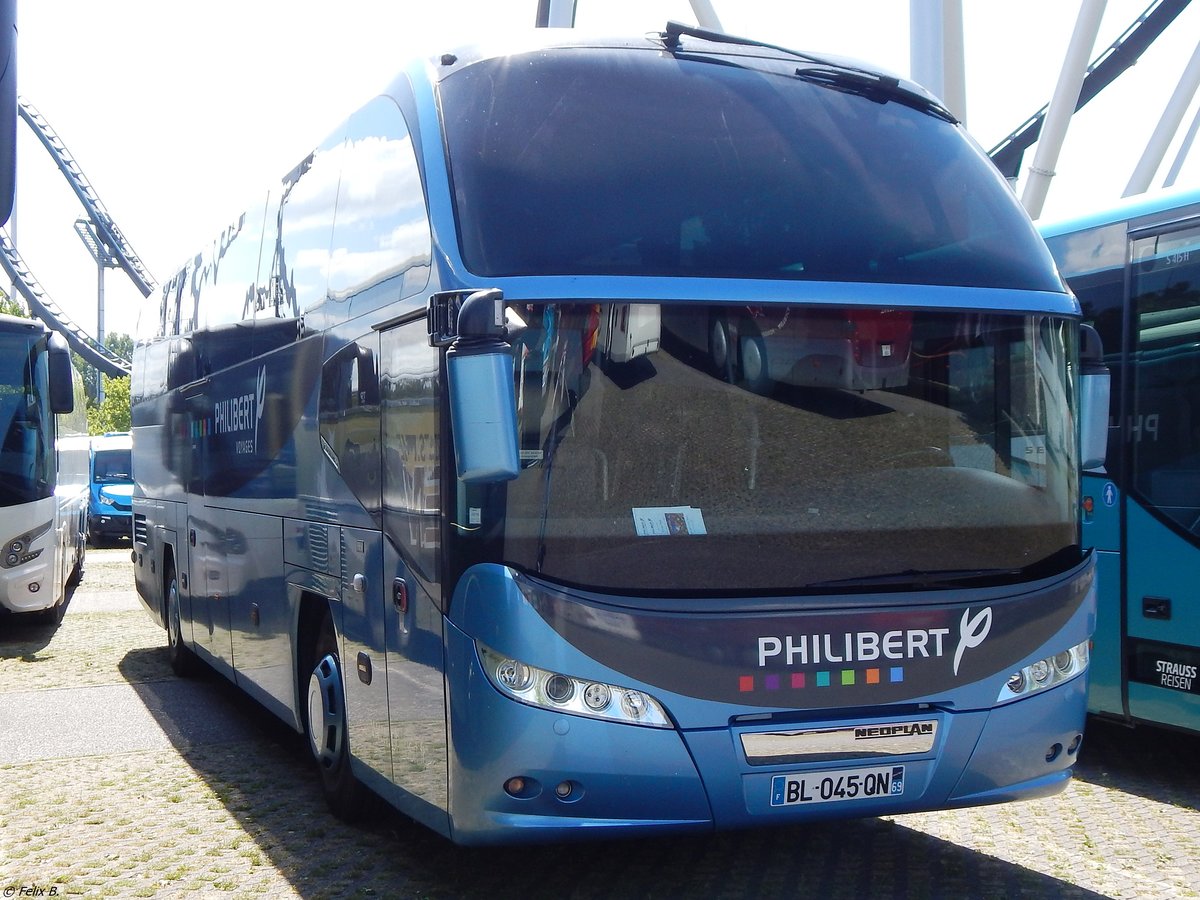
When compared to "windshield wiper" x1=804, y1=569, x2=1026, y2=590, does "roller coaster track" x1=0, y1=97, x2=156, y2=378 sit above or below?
above

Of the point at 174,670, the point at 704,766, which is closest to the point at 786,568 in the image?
the point at 704,766

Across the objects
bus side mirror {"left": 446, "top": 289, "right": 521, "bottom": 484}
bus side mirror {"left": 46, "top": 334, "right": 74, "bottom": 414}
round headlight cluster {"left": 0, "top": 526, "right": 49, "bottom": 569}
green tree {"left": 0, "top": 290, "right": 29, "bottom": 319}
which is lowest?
round headlight cluster {"left": 0, "top": 526, "right": 49, "bottom": 569}

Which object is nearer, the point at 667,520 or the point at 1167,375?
the point at 667,520

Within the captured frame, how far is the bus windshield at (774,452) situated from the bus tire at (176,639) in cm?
742

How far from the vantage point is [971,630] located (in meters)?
5.01

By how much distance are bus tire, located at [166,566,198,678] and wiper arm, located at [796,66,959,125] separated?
740 cm

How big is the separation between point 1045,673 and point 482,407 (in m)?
2.35

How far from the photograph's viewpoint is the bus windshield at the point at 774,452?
4738 millimetres

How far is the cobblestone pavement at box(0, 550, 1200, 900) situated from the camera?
5566 millimetres

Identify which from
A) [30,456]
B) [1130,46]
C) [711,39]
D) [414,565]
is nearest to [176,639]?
[30,456]

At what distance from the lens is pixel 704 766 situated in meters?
4.73

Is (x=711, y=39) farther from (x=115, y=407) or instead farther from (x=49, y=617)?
(x=115, y=407)

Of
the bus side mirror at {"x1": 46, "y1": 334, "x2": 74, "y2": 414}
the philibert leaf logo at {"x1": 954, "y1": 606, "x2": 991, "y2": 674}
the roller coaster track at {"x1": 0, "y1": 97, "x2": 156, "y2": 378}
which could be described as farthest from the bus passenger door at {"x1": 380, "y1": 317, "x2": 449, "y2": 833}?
the roller coaster track at {"x1": 0, "y1": 97, "x2": 156, "y2": 378}

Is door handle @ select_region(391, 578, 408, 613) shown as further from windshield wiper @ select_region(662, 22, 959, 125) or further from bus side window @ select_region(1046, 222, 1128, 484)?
bus side window @ select_region(1046, 222, 1128, 484)
